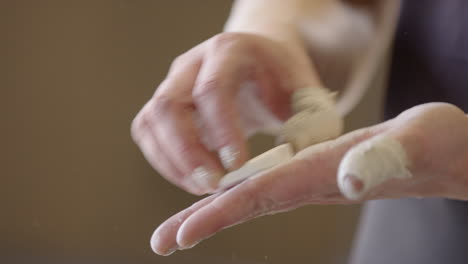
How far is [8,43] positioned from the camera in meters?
0.68

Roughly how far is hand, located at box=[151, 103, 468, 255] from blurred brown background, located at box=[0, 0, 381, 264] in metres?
0.45

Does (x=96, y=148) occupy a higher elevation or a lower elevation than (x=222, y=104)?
lower

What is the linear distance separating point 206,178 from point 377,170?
0.30 ft

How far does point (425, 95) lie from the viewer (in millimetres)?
383

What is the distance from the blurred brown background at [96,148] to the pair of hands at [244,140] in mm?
376

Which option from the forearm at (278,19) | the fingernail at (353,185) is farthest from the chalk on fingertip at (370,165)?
the forearm at (278,19)

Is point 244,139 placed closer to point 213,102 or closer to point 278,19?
point 213,102

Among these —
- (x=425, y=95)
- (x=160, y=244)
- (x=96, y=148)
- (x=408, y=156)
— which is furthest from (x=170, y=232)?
(x=96, y=148)

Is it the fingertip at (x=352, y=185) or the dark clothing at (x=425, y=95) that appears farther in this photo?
the dark clothing at (x=425, y=95)

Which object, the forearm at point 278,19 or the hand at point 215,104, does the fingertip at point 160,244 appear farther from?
the forearm at point 278,19

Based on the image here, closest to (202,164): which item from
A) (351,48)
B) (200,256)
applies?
(351,48)

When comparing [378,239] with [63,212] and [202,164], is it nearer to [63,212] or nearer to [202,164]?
[202,164]

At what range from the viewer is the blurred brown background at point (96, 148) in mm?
672

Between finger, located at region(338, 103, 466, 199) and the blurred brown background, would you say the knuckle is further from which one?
the blurred brown background
